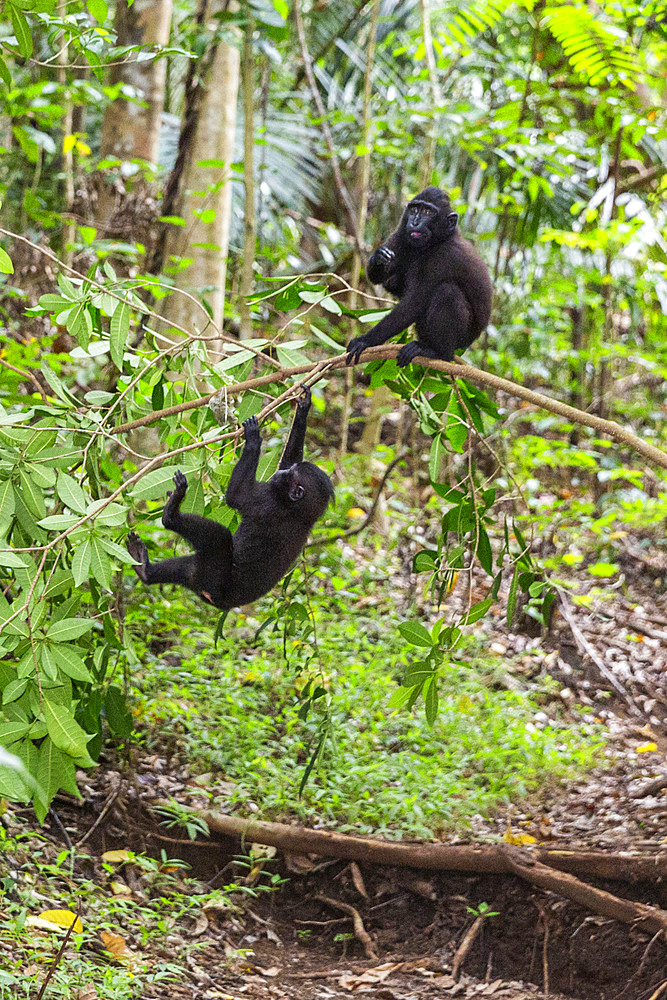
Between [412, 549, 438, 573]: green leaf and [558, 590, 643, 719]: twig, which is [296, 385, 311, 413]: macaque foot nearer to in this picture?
[412, 549, 438, 573]: green leaf

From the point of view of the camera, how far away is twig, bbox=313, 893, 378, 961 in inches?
176

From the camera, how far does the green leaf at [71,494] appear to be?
280 cm

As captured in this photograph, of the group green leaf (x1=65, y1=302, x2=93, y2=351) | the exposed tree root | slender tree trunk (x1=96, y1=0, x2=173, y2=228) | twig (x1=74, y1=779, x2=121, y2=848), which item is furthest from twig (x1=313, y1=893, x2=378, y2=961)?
slender tree trunk (x1=96, y1=0, x2=173, y2=228)

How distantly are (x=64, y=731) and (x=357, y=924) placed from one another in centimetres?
279

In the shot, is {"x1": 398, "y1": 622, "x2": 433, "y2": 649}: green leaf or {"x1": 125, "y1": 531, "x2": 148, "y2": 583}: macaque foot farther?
{"x1": 125, "y1": 531, "x2": 148, "y2": 583}: macaque foot

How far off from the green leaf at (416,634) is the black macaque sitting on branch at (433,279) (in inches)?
46.4

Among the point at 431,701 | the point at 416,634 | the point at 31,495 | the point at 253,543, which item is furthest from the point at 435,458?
the point at 31,495

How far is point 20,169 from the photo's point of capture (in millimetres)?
9141

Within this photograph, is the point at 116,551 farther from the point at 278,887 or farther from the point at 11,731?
the point at 278,887

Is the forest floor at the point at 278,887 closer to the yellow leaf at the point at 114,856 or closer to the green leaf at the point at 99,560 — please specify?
the yellow leaf at the point at 114,856

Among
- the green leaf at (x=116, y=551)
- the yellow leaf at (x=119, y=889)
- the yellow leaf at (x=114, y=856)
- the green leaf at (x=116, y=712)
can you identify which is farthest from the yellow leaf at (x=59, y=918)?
the green leaf at (x=116, y=551)

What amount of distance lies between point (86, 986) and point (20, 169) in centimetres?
815

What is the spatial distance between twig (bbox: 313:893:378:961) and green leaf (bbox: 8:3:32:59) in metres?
4.20

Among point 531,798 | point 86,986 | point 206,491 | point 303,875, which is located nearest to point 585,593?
point 531,798
